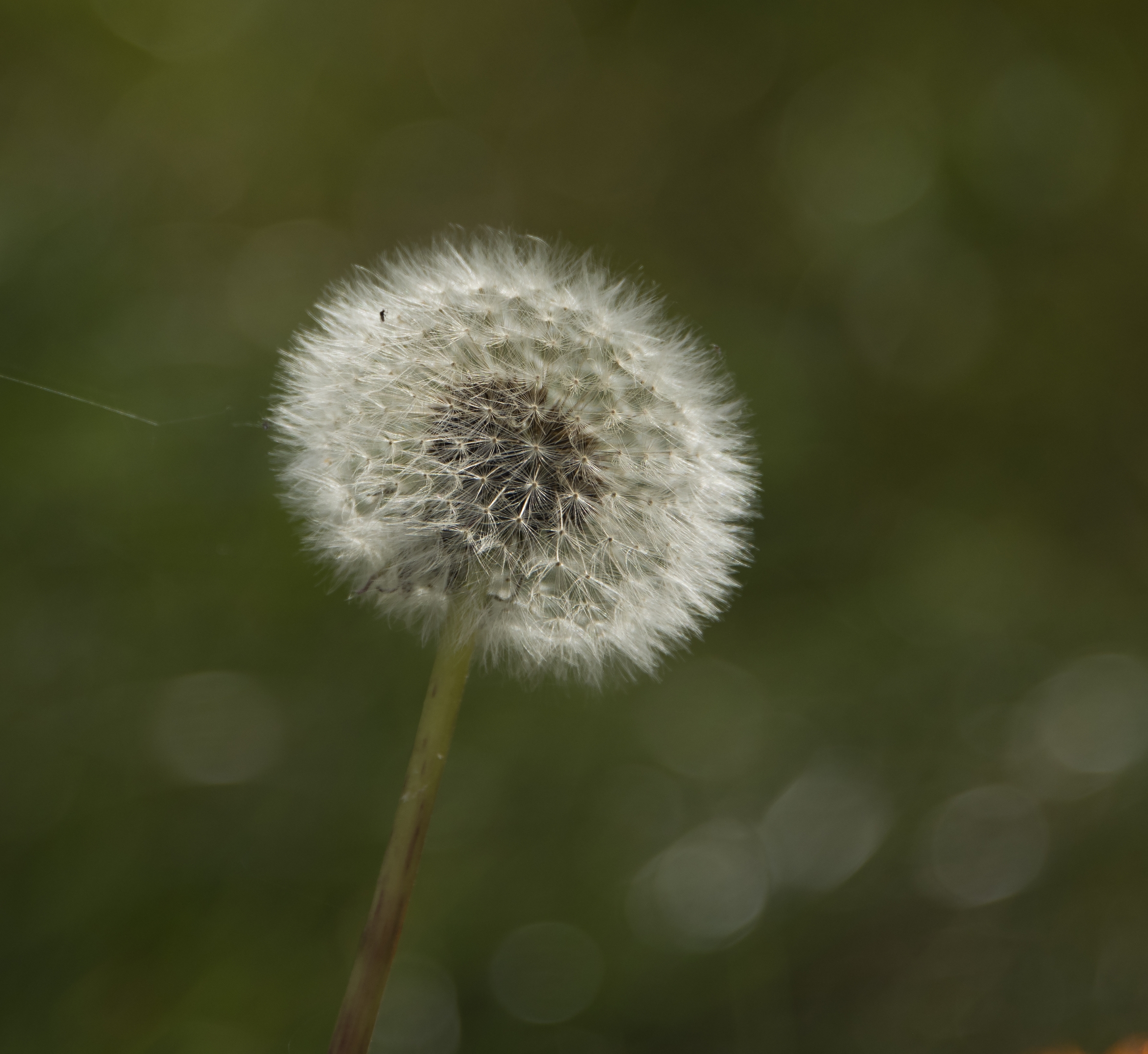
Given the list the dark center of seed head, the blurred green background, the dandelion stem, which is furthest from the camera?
the blurred green background

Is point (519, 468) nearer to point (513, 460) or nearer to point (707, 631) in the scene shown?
point (513, 460)

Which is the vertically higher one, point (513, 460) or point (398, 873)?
point (513, 460)

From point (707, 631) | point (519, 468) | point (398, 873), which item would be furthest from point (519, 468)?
point (707, 631)

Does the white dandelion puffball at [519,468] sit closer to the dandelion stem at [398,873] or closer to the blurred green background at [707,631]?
the dandelion stem at [398,873]

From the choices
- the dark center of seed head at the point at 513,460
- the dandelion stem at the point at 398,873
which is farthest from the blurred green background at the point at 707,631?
the dark center of seed head at the point at 513,460

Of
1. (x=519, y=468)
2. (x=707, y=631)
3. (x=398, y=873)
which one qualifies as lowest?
(x=398, y=873)

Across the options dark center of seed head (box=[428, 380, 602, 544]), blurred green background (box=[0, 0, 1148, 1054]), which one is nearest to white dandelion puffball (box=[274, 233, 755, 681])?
dark center of seed head (box=[428, 380, 602, 544])

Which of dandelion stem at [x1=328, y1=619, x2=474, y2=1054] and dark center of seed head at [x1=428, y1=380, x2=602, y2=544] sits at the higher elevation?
dark center of seed head at [x1=428, y1=380, x2=602, y2=544]

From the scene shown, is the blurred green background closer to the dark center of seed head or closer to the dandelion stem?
the dandelion stem

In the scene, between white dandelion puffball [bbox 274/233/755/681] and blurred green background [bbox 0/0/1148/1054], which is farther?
blurred green background [bbox 0/0/1148/1054]
